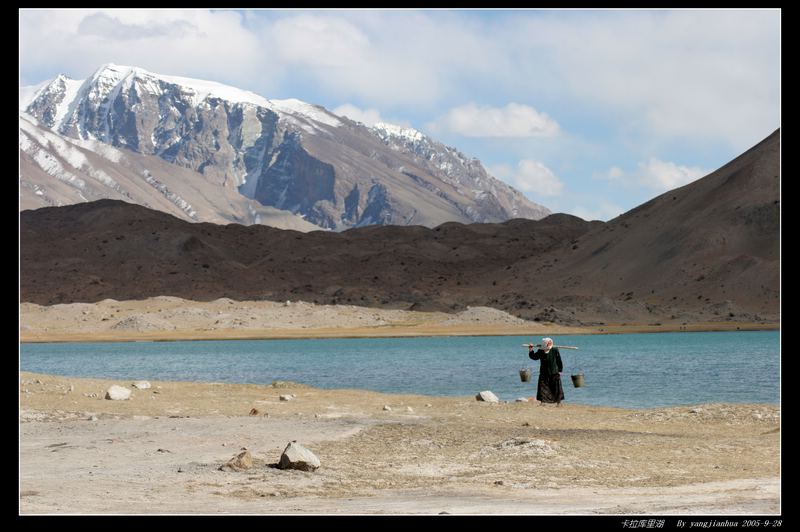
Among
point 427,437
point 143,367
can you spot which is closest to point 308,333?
point 143,367

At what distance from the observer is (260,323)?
125 m

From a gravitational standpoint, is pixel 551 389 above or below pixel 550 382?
below

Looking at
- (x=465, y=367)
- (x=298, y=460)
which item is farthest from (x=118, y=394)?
(x=465, y=367)

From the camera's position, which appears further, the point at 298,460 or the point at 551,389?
the point at 551,389

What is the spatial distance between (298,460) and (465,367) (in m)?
39.6

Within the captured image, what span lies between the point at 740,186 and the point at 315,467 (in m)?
141

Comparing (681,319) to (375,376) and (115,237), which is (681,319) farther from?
(115,237)

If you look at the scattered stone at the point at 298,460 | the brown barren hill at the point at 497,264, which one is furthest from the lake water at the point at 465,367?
the brown barren hill at the point at 497,264

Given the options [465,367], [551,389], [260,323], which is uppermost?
[551,389]

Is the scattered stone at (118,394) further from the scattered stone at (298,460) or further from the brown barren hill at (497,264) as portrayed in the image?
the brown barren hill at (497,264)

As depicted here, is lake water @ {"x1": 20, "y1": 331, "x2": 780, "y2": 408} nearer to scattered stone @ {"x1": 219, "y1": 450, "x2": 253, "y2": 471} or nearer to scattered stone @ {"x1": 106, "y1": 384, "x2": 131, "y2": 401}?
scattered stone @ {"x1": 106, "y1": 384, "x2": 131, "y2": 401}

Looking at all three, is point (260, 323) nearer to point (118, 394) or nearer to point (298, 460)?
point (118, 394)

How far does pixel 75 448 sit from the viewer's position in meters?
21.3

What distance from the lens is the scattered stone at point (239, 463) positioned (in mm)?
18562
